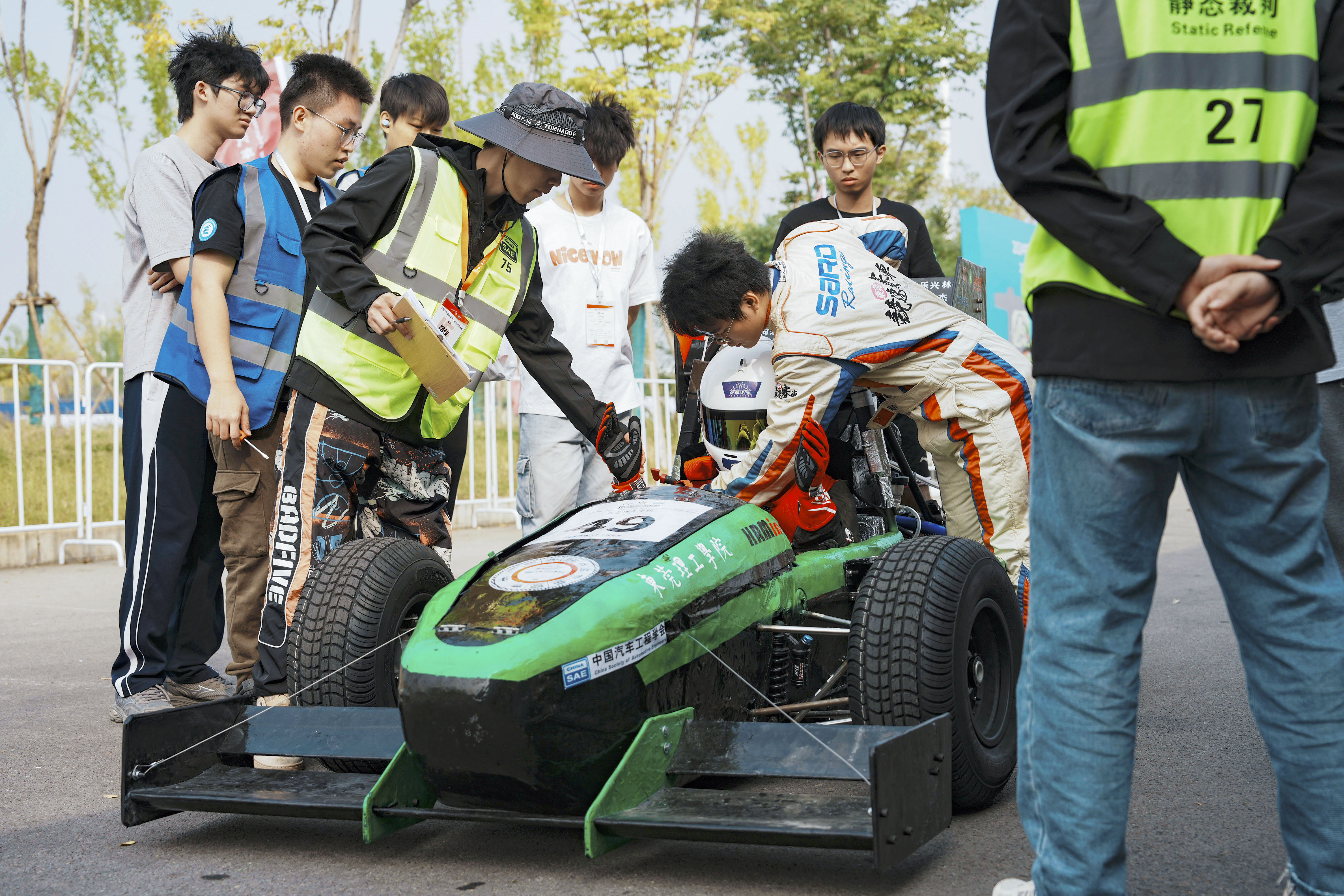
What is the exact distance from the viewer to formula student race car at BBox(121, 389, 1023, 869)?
2.27 meters

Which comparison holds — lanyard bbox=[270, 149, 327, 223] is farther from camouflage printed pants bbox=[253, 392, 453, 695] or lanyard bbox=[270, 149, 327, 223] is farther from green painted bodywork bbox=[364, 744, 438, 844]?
green painted bodywork bbox=[364, 744, 438, 844]

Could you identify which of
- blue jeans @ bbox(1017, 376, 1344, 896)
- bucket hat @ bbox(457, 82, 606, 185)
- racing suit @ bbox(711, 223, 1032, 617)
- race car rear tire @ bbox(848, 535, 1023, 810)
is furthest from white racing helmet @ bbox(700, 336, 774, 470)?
blue jeans @ bbox(1017, 376, 1344, 896)

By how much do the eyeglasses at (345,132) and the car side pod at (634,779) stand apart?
1988mm

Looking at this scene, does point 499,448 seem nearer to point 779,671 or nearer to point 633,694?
point 779,671

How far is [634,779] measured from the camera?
2.35 m

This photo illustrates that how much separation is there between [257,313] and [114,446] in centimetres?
645

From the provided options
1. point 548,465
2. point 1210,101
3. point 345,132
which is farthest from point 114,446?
point 1210,101

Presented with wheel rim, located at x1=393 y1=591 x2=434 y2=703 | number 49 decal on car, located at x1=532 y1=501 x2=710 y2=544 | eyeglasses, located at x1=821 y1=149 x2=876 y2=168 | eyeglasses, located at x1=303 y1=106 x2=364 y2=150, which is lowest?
wheel rim, located at x1=393 y1=591 x2=434 y2=703

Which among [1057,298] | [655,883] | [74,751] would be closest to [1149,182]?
[1057,298]

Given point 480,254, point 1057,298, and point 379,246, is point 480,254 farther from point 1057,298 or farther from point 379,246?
point 1057,298

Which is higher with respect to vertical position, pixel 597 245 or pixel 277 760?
pixel 597 245

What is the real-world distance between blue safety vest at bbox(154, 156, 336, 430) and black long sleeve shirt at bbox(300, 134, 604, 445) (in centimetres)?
55

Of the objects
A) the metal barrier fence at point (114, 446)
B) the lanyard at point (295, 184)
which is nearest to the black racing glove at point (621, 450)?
the lanyard at point (295, 184)

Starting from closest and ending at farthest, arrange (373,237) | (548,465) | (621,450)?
1. (373,237)
2. (621,450)
3. (548,465)
